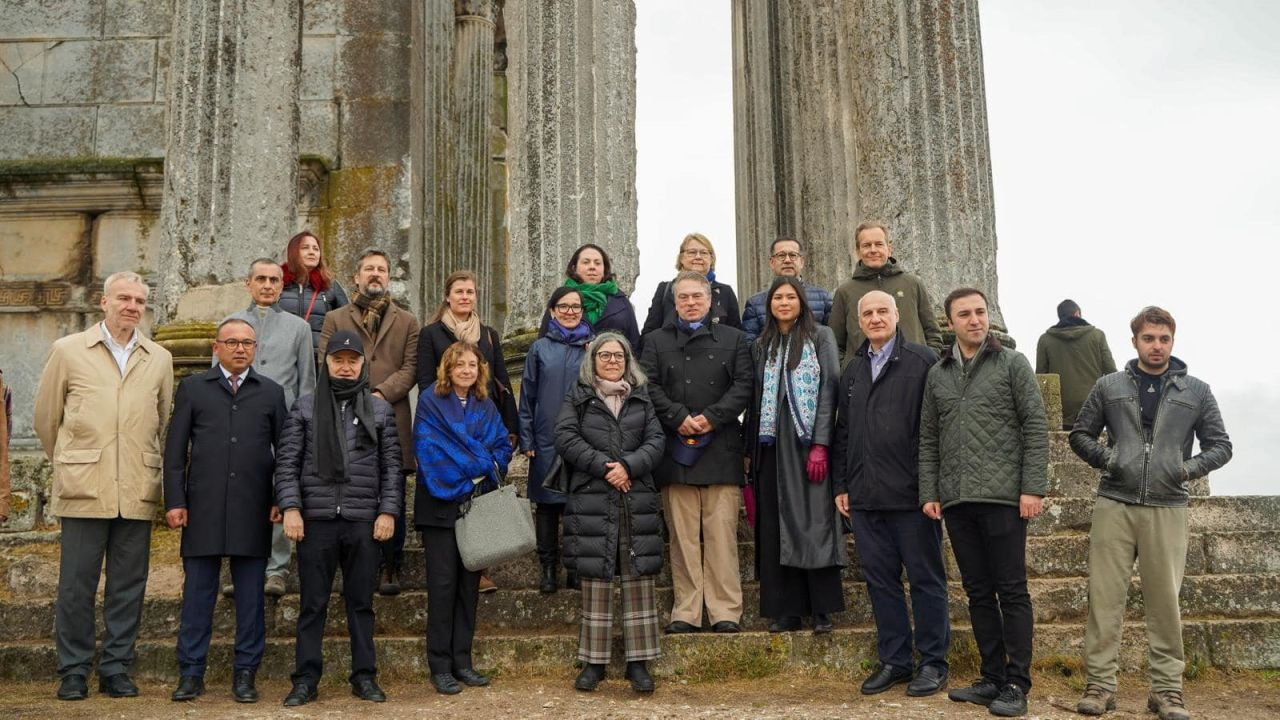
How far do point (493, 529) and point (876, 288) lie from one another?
2979 mm

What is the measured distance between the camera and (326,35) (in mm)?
11891

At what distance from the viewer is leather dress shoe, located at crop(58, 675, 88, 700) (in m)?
5.71

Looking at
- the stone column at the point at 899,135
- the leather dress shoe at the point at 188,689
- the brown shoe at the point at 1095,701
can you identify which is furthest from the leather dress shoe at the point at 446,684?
the stone column at the point at 899,135

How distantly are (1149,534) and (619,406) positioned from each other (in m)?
2.72

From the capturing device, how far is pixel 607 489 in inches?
237

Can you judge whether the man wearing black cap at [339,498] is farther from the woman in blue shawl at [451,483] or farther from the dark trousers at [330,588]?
the woman in blue shawl at [451,483]

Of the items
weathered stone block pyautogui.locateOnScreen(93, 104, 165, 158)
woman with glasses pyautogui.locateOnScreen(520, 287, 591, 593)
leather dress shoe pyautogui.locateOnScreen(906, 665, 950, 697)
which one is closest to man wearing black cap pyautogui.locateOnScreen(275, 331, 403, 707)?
woman with glasses pyautogui.locateOnScreen(520, 287, 591, 593)

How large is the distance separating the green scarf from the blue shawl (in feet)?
3.66

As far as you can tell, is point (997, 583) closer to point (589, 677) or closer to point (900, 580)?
point (900, 580)

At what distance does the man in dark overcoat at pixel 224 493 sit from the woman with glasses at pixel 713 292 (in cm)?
237

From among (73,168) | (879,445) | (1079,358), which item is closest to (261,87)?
(73,168)

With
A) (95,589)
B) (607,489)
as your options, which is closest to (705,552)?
(607,489)

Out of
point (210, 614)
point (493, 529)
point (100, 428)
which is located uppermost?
point (100, 428)

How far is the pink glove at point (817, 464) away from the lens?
20.4 feet
